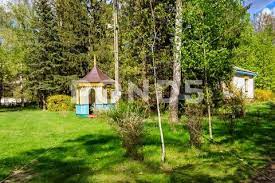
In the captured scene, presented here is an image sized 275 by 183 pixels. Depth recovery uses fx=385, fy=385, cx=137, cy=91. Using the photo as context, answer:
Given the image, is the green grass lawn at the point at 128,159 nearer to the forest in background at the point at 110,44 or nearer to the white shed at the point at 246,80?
the forest in background at the point at 110,44

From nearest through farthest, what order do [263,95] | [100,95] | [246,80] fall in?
[100,95]
[246,80]
[263,95]

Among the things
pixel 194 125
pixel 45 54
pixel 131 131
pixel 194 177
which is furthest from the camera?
pixel 45 54

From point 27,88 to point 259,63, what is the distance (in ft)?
79.9

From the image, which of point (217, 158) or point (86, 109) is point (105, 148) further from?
point (86, 109)

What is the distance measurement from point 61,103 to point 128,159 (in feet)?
77.4

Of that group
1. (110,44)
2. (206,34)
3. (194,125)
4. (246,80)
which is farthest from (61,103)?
(194,125)

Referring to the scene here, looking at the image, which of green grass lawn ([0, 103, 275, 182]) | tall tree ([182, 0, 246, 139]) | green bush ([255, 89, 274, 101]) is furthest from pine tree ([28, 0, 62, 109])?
tall tree ([182, 0, 246, 139])

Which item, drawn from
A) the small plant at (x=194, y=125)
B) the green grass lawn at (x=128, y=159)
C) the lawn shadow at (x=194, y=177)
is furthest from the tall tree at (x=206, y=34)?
the lawn shadow at (x=194, y=177)

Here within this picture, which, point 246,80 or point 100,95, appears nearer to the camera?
point 100,95

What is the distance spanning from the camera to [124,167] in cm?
947

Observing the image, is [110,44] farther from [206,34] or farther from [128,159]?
[128,159]

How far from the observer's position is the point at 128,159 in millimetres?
10273

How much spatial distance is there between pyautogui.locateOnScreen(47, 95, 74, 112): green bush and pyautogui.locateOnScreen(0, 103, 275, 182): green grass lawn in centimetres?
1732

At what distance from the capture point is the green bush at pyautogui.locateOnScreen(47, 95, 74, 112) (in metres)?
32.9
